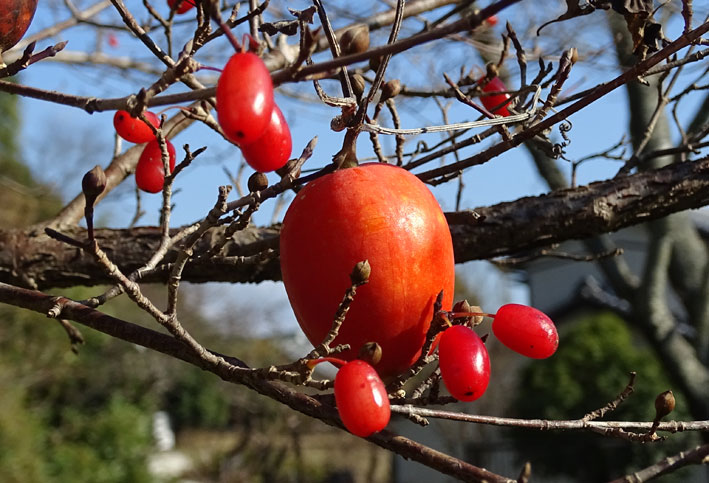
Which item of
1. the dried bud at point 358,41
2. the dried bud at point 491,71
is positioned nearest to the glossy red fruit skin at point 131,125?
the dried bud at point 358,41

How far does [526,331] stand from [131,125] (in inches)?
34.3

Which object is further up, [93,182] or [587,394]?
[587,394]

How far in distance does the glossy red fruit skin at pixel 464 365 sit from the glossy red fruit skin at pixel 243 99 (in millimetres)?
450

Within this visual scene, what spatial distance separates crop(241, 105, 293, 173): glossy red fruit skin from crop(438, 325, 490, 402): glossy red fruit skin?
1.25 feet

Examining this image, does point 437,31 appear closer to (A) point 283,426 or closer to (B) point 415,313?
(B) point 415,313

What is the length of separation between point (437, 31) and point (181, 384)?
19078 mm

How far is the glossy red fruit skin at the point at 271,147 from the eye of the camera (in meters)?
1.04

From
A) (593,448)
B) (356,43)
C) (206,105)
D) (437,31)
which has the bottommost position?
(437,31)

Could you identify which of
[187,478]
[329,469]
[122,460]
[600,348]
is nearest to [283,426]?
[187,478]

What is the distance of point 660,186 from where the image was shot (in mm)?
1877

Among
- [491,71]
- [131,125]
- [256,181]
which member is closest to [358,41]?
[256,181]

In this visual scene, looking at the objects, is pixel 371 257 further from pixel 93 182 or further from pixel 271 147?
pixel 93 182

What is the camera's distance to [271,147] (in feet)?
3.43

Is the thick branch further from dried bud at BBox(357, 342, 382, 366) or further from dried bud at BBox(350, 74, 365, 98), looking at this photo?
dried bud at BBox(357, 342, 382, 366)
